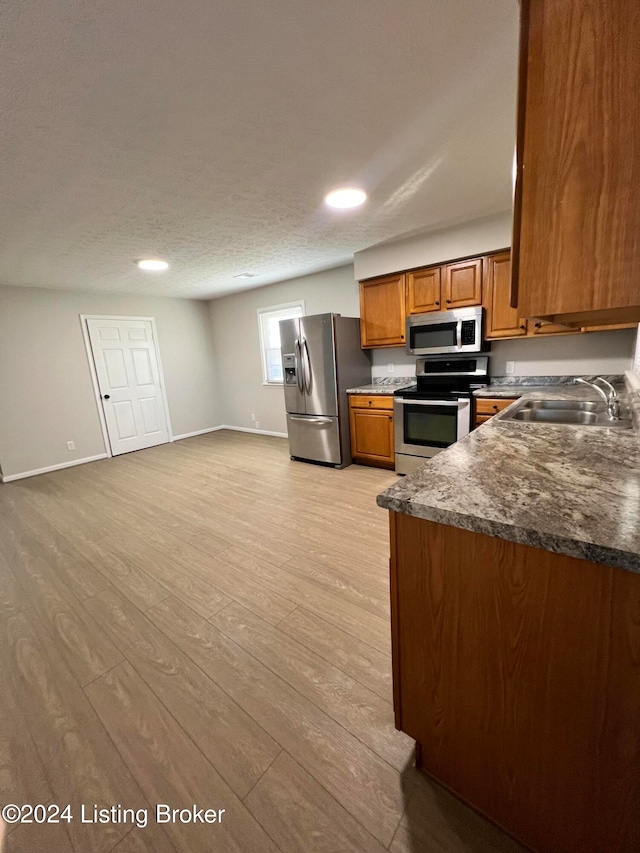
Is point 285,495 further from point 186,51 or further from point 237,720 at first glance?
point 186,51

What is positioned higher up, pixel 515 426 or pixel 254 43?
pixel 254 43

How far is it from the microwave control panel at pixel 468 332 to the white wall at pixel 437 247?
605mm

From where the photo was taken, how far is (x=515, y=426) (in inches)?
68.9

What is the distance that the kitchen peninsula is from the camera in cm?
73

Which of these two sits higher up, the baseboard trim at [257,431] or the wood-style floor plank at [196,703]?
the baseboard trim at [257,431]

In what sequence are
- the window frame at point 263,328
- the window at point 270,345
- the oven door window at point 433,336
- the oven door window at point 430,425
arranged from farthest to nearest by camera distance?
the window at point 270,345, the window frame at point 263,328, the oven door window at point 433,336, the oven door window at point 430,425

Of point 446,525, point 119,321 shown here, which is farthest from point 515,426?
point 119,321

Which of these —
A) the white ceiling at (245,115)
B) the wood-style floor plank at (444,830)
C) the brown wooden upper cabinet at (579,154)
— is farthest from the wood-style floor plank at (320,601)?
the white ceiling at (245,115)

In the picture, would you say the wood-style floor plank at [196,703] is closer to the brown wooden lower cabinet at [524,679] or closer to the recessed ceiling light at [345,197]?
the brown wooden lower cabinet at [524,679]

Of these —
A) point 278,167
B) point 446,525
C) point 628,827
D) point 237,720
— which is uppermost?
point 278,167

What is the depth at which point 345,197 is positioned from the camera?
245 centimetres

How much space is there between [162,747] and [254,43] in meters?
2.55

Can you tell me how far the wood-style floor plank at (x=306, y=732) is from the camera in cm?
107

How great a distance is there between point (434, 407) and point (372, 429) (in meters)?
0.82
